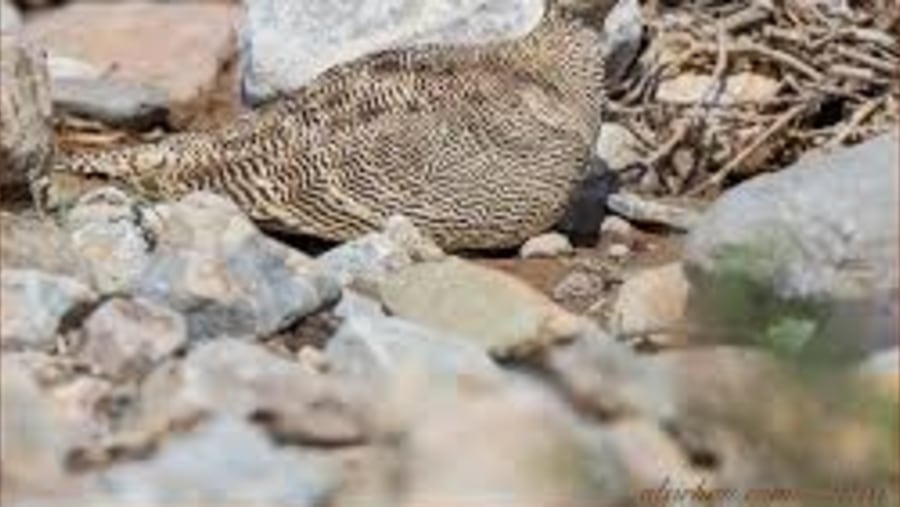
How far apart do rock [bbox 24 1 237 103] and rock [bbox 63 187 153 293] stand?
7.67 ft

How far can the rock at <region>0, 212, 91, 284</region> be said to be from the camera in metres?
6.43

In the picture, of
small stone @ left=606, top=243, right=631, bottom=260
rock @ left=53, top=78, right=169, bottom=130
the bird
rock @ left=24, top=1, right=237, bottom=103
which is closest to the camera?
the bird

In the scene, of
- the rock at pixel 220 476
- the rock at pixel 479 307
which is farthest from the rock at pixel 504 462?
the rock at pixel 479 307

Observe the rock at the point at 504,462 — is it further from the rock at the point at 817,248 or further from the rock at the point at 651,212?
the rock at the point at 651,212

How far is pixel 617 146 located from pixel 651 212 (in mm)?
613

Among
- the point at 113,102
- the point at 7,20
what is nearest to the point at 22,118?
the point at 7,20

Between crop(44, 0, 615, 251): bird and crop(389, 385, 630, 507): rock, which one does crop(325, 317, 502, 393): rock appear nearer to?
crop(389, 385, 630, 507): rock

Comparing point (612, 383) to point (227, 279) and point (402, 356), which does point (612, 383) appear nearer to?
point (402, 356)

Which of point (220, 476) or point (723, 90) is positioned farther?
point (723, 90)

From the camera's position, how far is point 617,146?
29.8 feet

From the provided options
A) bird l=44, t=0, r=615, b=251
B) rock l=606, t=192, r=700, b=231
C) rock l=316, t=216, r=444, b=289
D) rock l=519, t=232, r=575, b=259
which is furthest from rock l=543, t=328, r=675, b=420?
rock l=606, t=192, r=700, b=231

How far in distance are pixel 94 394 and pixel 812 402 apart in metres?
1.59

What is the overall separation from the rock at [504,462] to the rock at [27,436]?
0.75 metres

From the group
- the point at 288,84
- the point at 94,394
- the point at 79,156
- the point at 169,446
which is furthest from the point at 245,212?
the point at 169,446
